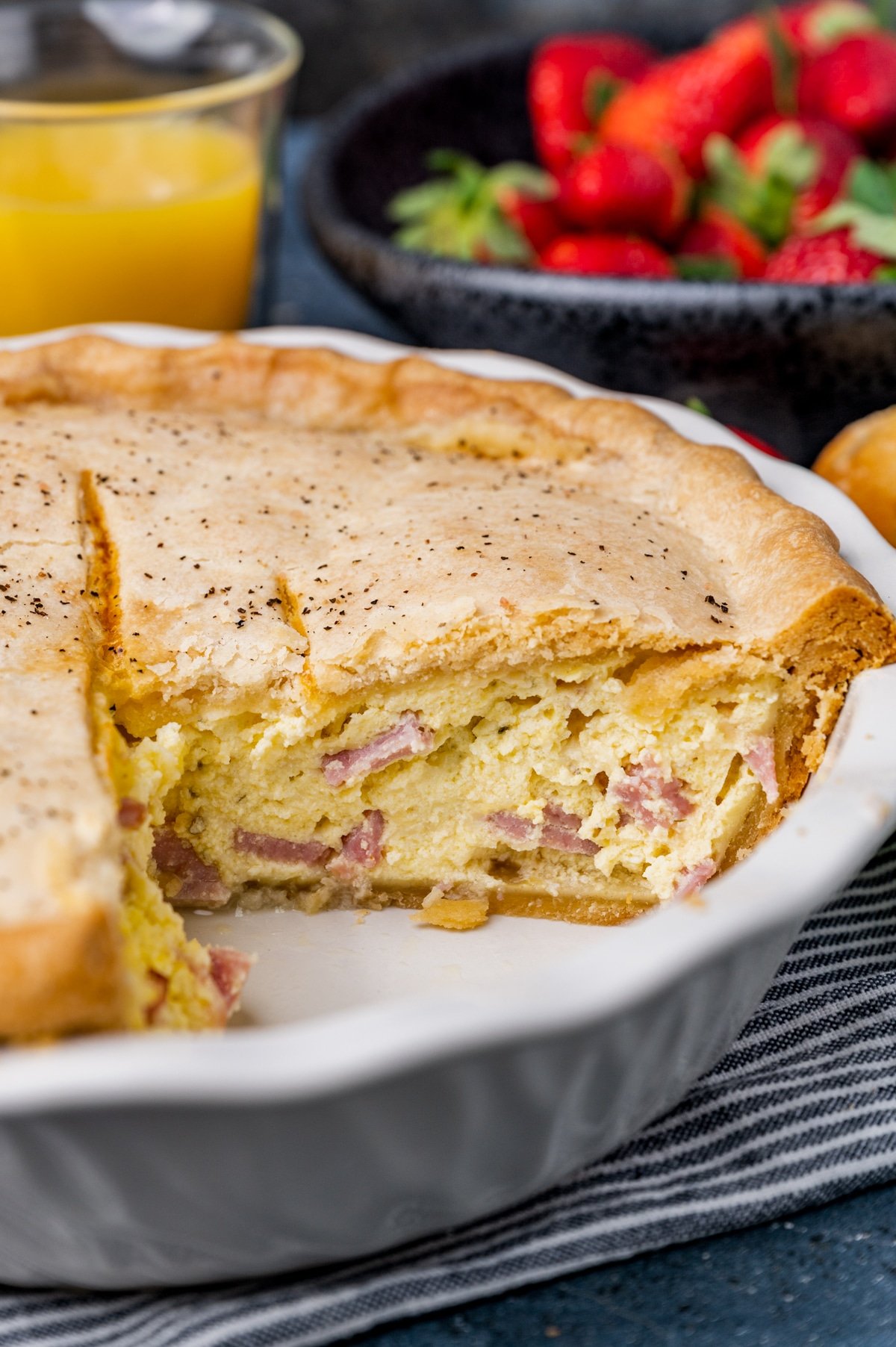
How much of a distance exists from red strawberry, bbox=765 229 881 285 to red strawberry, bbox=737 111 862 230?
9.7 inches

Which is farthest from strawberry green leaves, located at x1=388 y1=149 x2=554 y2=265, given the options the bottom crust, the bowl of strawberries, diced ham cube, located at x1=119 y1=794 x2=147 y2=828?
the bottom crust

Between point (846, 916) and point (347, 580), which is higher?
point (347, 580)

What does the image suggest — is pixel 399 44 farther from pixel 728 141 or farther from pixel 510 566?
pixel 510 566

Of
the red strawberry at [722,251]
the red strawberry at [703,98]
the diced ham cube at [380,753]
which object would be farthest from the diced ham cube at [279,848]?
the red strawberry at [703,98]

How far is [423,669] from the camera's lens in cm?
232

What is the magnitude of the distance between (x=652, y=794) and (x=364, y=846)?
0.49 metres

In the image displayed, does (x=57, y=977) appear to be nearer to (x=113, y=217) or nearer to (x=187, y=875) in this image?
(x=187, y=875)

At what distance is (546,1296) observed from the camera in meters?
1.77

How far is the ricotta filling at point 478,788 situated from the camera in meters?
2.33

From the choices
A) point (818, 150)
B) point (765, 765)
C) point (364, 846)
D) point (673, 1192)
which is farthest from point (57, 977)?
point (818, 150)

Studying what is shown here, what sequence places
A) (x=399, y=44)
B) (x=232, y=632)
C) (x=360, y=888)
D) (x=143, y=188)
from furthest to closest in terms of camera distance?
(x=399, y=44), (x=143, y=188), (x=360, y=888), (x=232, y=632)

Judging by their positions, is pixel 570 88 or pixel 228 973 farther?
pixel 570 88

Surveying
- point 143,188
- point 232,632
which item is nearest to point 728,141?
point 143,188

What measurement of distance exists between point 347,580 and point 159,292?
1.72 meters
